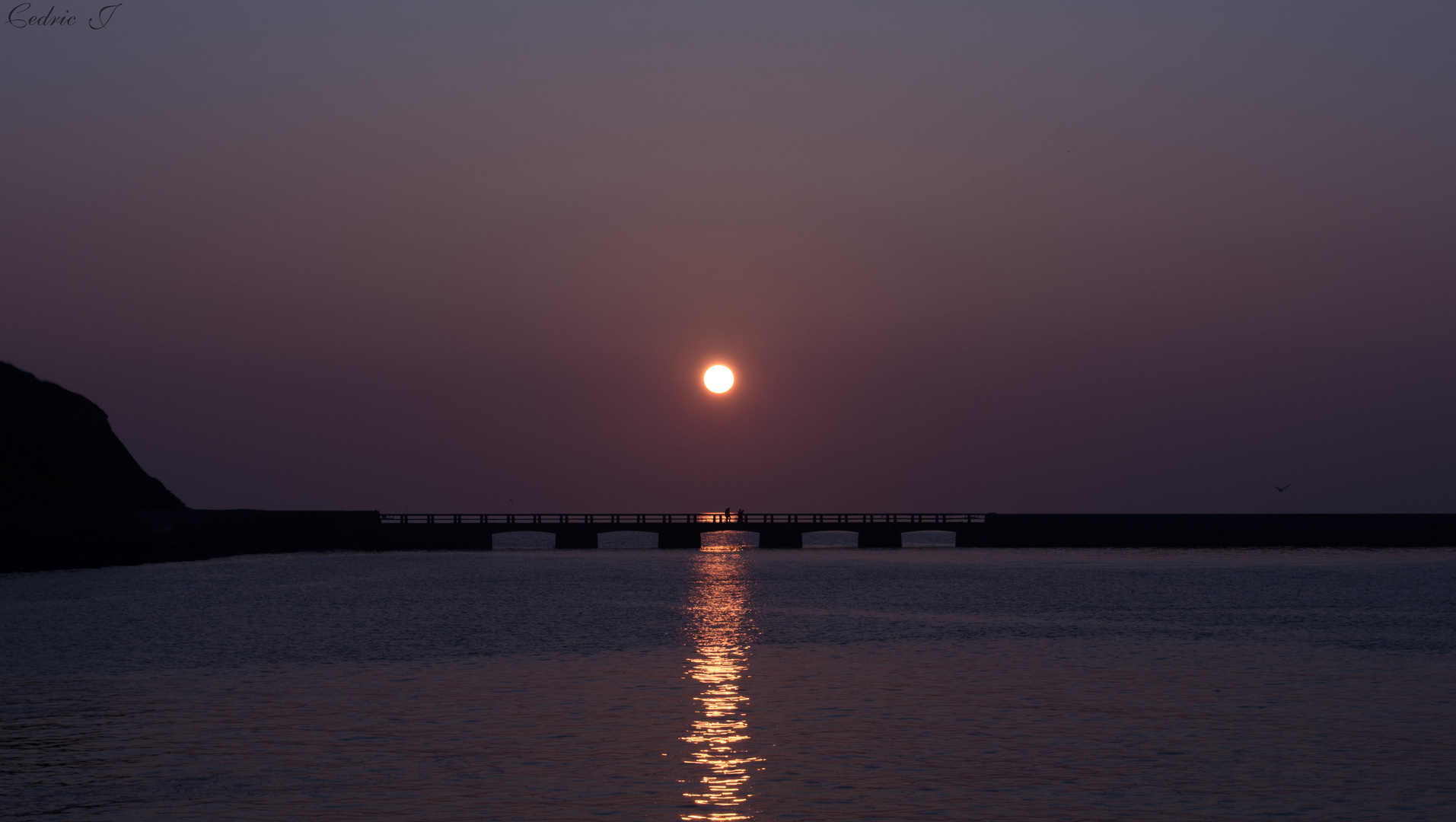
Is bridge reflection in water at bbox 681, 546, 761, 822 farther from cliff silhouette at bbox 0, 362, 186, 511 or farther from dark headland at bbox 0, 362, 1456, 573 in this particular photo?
cliff silhouette at bbox 0, 362, 186, 511

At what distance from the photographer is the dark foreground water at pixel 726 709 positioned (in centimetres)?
1864

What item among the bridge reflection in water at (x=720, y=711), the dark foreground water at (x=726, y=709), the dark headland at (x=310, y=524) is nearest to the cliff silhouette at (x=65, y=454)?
the dark headland at (x=310, y=524)

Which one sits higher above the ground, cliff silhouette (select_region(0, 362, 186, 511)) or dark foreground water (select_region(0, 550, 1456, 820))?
cliff silhouette (select_region(0, 362, 186, 511))

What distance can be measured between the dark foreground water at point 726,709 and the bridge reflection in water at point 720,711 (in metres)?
0.11

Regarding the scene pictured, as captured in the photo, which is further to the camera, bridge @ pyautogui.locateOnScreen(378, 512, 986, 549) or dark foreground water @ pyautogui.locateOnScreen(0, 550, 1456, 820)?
bridge @ pyautogui.locateOnScreen(378, 512, 986, 549)

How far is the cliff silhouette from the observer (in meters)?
118

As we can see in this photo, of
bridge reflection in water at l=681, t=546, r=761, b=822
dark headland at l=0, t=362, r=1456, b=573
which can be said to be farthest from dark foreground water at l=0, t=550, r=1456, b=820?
dark headland at l=0, t=362, r=1456, b=573

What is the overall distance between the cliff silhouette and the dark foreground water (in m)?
63.1

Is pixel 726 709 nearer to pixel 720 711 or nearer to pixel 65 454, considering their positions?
pixel 720 711

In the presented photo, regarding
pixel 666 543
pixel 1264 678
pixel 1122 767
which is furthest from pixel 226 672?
pixel 666 543

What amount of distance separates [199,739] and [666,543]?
404 feet

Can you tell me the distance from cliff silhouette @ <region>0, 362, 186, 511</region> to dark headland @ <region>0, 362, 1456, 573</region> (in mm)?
152

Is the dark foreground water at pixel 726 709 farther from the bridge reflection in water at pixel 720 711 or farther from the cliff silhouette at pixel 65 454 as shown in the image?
the cliff silhouette at pixel 65 454

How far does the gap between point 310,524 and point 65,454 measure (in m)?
23.4
